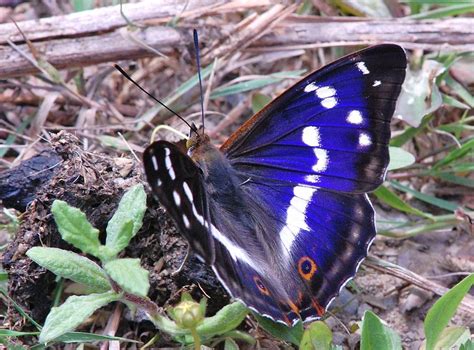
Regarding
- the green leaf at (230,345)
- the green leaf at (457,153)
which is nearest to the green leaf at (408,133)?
the green leaf at (457,153)

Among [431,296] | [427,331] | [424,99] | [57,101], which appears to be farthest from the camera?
[57,101]

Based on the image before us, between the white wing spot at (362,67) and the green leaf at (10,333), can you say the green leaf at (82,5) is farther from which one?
the green leaf at (10,333)

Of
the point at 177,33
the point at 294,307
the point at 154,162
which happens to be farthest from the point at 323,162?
the point at 177,33

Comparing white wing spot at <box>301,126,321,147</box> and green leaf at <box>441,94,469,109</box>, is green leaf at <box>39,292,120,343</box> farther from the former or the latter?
green leaf at <box>441,94,469,109</box>

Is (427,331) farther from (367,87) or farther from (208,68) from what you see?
(208,68)

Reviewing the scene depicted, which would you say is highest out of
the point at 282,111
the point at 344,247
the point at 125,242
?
the point at 282,111

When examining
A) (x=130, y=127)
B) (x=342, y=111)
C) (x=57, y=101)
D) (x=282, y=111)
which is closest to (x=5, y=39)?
(x=57, y=101)

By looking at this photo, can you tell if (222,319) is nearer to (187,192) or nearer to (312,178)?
(187,192)
